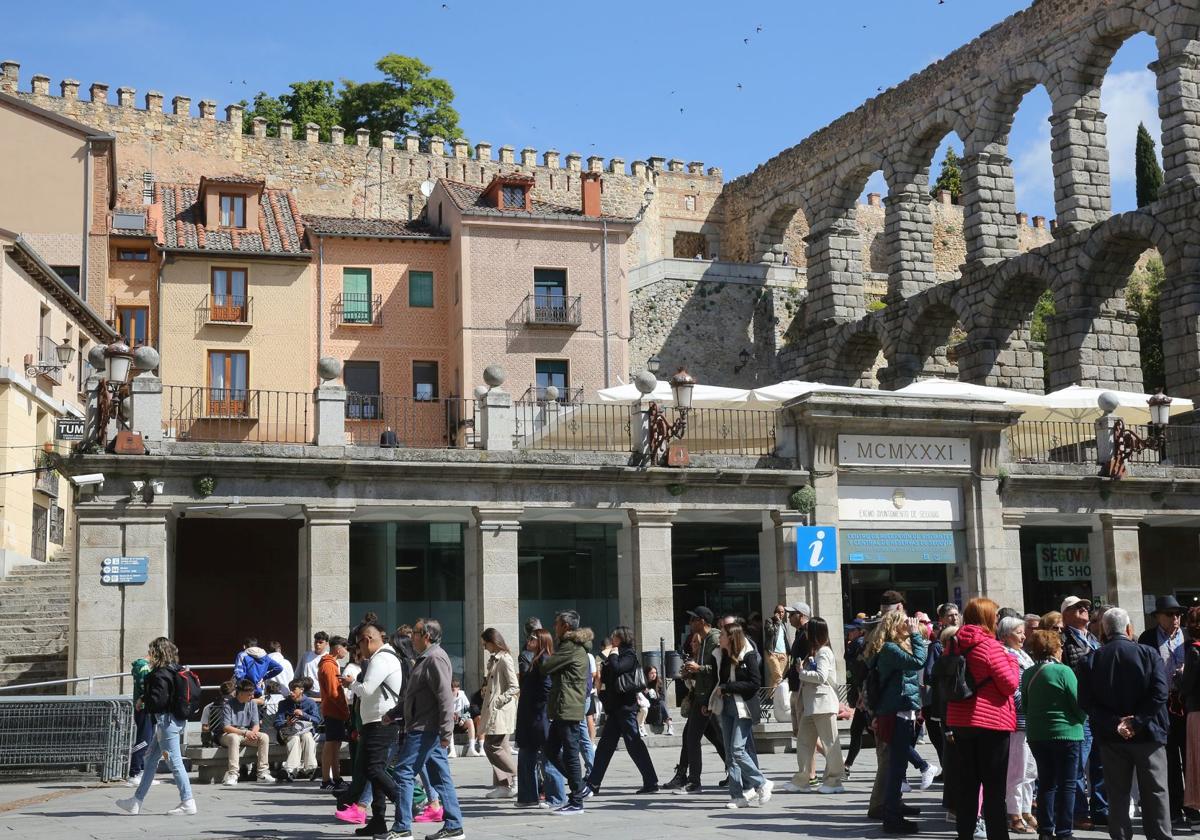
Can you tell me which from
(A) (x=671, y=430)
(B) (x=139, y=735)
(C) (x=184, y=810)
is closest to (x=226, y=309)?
(A) (x=671, y=430)

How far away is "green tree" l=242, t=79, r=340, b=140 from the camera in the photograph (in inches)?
2549

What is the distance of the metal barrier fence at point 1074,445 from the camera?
24.9 m

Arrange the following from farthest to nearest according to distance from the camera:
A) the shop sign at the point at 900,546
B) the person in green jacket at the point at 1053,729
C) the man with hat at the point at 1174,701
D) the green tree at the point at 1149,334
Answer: the green tree at the point at 1149,334, the shop sign at the point at 900,546, the man with hat at the point at 1174,701, the person in green jacket at the point at 1053,729

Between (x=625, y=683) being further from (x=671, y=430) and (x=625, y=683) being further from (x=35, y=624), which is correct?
(x=35, y=624)

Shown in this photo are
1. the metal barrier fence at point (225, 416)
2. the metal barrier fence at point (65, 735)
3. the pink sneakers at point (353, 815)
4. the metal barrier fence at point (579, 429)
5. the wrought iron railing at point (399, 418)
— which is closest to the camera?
the pink sneakers at point (353, 815)

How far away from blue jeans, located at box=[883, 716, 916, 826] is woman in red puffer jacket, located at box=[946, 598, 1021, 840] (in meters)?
0.90

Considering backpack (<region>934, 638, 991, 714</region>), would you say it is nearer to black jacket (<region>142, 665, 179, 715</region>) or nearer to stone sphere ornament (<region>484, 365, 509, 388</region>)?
black jacket (<region>142, 665, 179, 715</region>)

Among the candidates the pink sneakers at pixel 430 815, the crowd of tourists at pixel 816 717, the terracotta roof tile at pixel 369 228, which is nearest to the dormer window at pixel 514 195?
the terracotta roof tile at pixel 369 228

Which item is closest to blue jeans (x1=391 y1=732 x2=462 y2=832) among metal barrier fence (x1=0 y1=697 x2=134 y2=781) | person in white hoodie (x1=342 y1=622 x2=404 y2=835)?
person in white hoodie (x1=342 y1=622 x2=404 y2=835)

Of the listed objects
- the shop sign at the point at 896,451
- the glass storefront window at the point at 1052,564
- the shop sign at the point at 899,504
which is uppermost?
the shop sign at the point at 896,451

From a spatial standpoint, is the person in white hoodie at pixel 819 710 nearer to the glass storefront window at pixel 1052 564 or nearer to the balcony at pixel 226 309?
the glass storefront window at pixel 1052 564

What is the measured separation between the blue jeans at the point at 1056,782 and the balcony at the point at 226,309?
32201 mm

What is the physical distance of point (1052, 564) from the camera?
24562 mm

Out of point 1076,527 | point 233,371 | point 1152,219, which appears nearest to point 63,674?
point 1076,527
